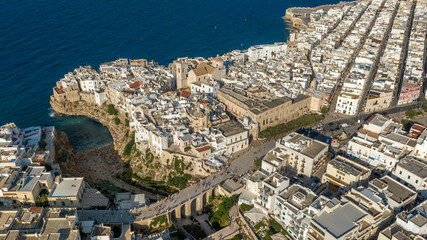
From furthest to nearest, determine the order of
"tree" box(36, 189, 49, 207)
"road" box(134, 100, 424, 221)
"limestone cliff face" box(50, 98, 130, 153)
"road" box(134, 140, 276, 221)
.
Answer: "limestone cliff face" box(50, 98, 130, 153), "road" box(134, 100, 424, 221), "road" box(134, 140, 276, 221), "tree" box(36, 189, 49, 207)

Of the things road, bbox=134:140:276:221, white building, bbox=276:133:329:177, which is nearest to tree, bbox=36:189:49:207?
road, bbox=134:140:276:221

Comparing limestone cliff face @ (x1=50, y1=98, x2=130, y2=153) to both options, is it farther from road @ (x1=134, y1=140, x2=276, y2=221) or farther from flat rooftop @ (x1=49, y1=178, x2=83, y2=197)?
road @ (x1=134, y1=140, x2=276, y2=221)

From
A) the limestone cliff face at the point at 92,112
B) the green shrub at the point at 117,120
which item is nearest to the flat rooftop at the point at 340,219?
the limestone cliff face at the point at 92,112

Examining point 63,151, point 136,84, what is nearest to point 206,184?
point 63,151

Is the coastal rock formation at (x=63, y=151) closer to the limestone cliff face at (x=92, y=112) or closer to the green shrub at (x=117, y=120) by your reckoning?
the limestone cliff face at (x=92, y=112)

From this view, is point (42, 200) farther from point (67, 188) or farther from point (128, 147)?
point (128, 147)

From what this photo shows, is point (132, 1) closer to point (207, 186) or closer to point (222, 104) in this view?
point (222, 104)
